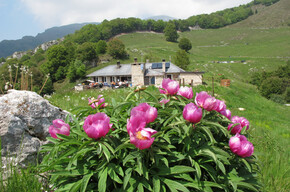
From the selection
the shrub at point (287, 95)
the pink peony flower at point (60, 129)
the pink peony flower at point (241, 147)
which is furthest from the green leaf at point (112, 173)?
the shrub at point (287, 95)

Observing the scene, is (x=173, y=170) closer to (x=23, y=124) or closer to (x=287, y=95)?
(x=23, y=124)

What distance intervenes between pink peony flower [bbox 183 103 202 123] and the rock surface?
7.50 ft

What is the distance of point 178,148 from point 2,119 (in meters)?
2.64

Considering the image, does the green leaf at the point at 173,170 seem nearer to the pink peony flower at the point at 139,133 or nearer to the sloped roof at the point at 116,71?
the pink peony flower at the point at 139,133

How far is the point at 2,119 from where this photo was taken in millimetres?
2787

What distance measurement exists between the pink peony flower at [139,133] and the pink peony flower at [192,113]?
1.20 ft

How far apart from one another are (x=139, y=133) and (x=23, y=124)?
2.41 metres

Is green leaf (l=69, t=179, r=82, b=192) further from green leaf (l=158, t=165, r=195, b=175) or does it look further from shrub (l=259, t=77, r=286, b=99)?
shrub (l=259, t=77, r=286, b=99)

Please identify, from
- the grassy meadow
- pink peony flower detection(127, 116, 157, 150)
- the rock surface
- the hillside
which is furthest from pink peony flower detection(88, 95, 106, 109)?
the hillside

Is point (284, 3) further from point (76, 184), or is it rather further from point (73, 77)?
point (76, 184)

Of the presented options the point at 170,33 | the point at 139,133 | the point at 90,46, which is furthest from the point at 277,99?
the point at 170,33

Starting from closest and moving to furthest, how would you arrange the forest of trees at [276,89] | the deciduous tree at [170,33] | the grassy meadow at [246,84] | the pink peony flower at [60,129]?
the pink peony flower at [60,129]
the grassy meadow at [246,84]
the forest of trees at [276,89]
the deciduous tree at [170,33]

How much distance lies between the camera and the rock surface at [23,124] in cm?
275

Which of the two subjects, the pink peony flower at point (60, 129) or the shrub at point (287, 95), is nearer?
the pink peony flower at point (60, 129)
